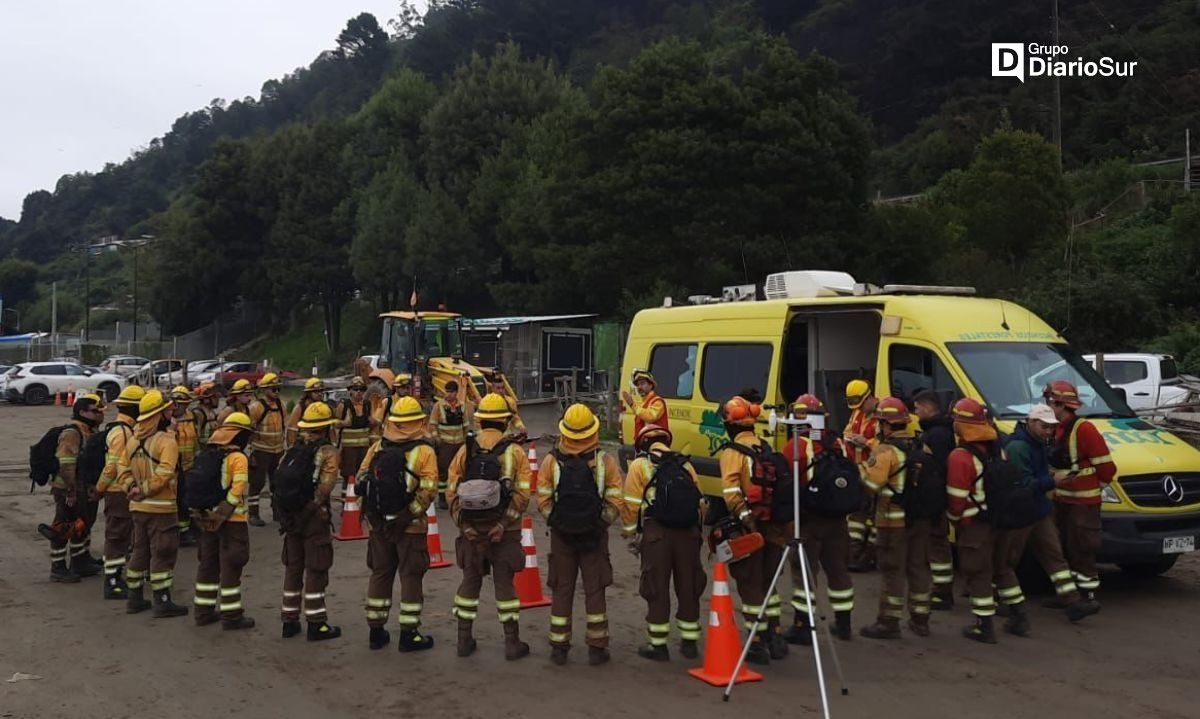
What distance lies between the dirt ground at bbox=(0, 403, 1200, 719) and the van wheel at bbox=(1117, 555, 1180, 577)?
0.21 m

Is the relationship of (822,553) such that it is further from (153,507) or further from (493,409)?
(153,507)

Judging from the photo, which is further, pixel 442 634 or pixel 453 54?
pixel 453 54

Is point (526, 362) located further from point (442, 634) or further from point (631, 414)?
point (442, 634)

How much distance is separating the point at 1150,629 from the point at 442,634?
5.58 meters

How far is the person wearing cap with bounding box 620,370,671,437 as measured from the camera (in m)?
10.4

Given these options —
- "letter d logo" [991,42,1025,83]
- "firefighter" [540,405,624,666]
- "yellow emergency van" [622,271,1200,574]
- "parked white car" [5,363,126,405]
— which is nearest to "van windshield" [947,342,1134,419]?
"yellow emergency van" [622,271,1200,574]

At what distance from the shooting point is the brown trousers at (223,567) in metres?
7.89

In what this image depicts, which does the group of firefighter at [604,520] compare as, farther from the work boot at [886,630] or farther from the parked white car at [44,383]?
the parked white car at [44,383]

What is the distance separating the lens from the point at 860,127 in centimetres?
3173

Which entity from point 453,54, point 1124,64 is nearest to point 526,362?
point 1124,64

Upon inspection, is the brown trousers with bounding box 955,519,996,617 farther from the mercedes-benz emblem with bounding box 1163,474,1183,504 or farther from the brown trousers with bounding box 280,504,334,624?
the brown trousers with bounding box 280,504,334,624

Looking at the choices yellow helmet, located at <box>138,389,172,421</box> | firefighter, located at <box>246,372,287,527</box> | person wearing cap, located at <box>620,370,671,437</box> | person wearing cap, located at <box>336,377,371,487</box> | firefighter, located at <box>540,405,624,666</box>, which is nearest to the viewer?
firefighter, located at <box>540,405,624,666</box>

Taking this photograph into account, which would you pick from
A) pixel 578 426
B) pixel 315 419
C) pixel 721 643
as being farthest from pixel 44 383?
pixel 721 643

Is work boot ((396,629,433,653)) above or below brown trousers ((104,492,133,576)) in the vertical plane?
below
